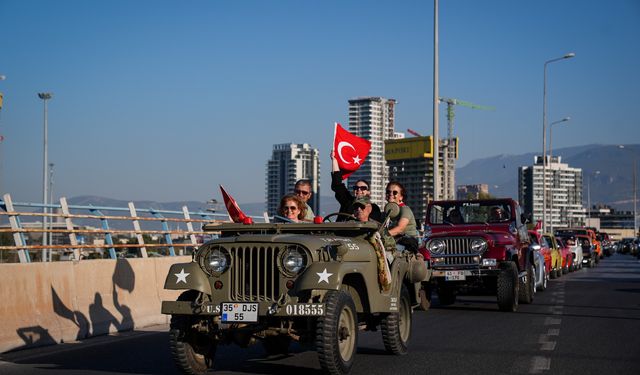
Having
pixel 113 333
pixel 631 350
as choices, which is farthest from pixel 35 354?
pixel 631 350

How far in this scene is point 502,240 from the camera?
18.0 metres

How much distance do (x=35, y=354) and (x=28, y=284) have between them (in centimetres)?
114

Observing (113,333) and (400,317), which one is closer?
(400,317)

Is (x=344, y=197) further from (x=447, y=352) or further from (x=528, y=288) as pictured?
(x=528, y=288)

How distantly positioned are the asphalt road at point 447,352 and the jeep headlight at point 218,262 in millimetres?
1154

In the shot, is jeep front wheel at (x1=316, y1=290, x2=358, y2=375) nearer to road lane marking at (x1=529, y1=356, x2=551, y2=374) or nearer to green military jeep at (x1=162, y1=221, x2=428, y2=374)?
green military jeep at (x1=162, y1=221, x2=428, y2=374)

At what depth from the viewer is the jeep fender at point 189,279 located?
873 cm

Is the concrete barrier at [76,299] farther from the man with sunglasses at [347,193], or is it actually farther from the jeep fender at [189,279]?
the man with sunglasses at [347,193]

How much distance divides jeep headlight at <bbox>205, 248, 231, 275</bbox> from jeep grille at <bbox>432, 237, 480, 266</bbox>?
963cm

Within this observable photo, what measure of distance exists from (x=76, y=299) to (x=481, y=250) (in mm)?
7983

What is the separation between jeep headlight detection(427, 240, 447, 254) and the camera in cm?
1814

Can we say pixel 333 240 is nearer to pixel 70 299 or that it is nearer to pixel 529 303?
pixel 70 299

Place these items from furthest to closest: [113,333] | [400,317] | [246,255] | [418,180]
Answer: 1. [418,180]
2. [113,333]
3. [400,317]
4. [246,255]

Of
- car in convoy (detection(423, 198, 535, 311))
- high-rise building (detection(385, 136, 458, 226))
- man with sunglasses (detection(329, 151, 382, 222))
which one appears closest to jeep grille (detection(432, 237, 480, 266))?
car in convoy (detection(423, 198, 535, 311))
